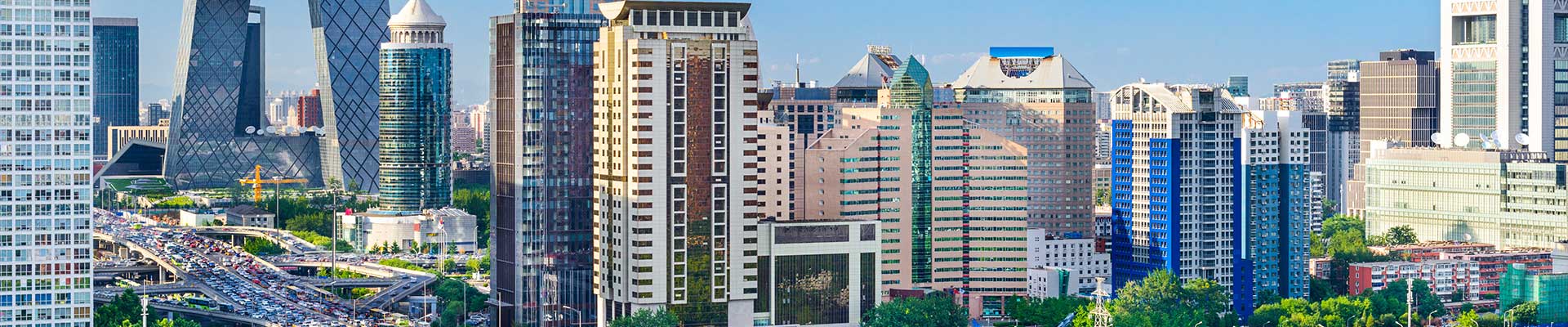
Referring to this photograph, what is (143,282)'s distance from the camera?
134625mm

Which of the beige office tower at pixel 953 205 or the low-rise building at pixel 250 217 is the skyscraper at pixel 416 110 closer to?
the low-rise building at pixel 250 217

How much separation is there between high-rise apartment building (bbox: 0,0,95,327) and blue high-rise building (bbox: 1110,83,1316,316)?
50.9 meters

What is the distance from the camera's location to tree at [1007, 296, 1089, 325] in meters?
114

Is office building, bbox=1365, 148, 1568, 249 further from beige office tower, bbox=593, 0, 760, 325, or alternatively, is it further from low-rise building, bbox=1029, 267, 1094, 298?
beige office tower, bbox=593, 0, 760, 325

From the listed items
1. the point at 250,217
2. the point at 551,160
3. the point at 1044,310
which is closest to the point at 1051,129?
the point at 1044,310

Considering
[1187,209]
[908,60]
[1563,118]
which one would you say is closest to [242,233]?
[908,60]

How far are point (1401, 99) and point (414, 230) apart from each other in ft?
201

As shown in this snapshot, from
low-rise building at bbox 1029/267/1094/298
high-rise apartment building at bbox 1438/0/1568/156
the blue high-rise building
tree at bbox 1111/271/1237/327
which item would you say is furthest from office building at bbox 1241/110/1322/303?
high-rise apartment building at bbox 1438/0/1568/156

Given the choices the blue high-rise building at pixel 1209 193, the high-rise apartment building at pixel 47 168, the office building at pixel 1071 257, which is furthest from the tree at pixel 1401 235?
the high-rise apartment building at pixel 47 168

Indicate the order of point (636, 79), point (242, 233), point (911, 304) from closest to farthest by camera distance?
point (636, 79)
point (911, 304)
point (242, 233)

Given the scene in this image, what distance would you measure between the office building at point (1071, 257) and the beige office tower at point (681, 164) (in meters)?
30.0

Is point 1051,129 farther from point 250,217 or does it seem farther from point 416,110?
point 250,217

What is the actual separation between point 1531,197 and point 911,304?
4599 cm

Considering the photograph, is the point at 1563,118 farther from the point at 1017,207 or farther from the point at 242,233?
the point at 242,233
